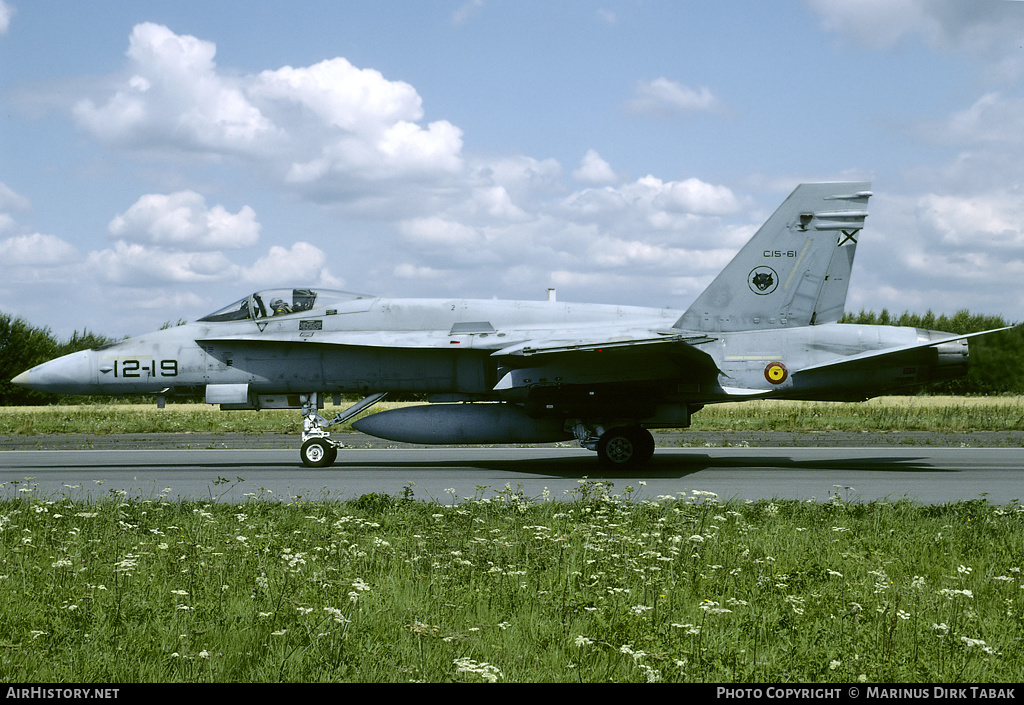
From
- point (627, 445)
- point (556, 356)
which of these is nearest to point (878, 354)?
point (627, 445)

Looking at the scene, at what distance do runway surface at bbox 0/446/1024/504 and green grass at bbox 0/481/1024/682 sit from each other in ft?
5.72

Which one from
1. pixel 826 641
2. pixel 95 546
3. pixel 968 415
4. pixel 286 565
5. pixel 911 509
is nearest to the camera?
pixel 826 641

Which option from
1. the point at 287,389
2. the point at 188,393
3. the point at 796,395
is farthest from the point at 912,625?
the point at 188,393

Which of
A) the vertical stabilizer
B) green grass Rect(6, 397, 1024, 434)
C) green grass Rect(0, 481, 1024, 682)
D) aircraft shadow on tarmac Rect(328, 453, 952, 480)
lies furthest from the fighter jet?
green grass Rect(6, 397, 1024, 434)

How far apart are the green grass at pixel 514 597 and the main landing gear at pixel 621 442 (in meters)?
5.74

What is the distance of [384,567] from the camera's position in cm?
631

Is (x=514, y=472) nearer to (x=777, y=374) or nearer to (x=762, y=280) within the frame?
(x=777, y=374)

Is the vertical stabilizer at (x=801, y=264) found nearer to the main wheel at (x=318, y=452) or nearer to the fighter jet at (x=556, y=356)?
the fighter jet at (x=556, y=356)

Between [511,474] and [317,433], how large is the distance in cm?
386

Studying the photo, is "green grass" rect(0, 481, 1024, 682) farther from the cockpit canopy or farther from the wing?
the cockpit canopy

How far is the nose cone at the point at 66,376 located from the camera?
1494cm

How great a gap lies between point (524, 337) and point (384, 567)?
8438mm

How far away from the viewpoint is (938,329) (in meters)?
43.6

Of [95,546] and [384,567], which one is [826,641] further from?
[95,546]
